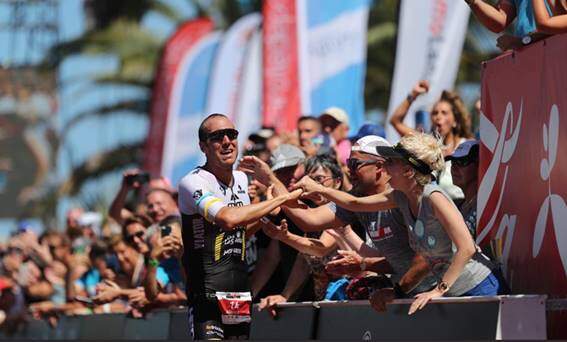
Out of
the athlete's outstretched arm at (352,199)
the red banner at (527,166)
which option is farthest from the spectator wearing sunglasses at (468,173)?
the athlete's outstretched arm at (352,199)

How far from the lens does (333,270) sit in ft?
28.1

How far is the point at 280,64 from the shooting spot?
17.4m

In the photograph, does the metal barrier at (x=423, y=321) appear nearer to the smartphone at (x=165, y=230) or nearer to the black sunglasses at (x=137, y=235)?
the smartphone at (x=165, y=230)

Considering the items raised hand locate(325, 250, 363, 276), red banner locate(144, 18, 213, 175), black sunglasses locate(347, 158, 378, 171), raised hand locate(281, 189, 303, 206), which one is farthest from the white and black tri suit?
red banner locate(144, 18, 213, 175)

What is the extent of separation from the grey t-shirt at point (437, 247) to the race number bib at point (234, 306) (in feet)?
4.63

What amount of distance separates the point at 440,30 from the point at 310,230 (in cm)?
606

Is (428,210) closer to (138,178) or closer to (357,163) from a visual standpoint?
(357,163)

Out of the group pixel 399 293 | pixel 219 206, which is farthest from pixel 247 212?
pixel 399 293

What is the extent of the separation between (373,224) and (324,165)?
1.09 metres

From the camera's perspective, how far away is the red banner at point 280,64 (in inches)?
672

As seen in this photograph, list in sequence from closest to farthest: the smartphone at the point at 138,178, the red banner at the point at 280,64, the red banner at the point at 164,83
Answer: the smartphone at the point at 138,178, the red banner at the point at 280,64, the red banner at the point at 164,83

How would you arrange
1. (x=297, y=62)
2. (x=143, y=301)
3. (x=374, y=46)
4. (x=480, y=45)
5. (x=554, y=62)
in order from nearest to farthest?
(x=554, y=62) < (x=143, y=301) < (x=297, y=62) < (x=480, y=45) < (x=374, y=46)

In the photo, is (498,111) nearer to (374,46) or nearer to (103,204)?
(374,46)

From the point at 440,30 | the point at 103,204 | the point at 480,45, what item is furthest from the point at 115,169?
the point at 440,30
